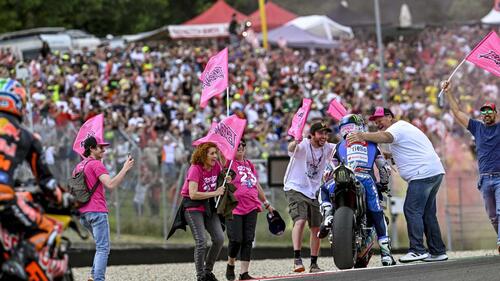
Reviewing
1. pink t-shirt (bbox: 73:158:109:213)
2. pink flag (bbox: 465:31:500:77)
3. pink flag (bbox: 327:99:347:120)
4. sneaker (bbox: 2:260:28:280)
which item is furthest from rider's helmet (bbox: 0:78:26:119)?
pink flag (bbox: 465:31:500:77)

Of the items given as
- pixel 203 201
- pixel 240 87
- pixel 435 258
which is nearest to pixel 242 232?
pixel 203 201

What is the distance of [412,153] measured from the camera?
1571 cm

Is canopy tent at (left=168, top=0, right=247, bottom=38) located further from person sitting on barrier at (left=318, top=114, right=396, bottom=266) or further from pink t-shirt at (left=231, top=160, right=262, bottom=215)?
person sitting on barrier at (left=318, top=114, right=396, bottom=266)

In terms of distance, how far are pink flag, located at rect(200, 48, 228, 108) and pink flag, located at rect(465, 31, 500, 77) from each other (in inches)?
117

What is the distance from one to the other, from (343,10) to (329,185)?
3340 centimetres

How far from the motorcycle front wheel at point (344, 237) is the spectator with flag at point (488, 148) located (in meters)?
2.35

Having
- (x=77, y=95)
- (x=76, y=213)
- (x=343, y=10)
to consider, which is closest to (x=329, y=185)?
(x=76, y=213)

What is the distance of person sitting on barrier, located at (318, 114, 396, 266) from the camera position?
14992 mm

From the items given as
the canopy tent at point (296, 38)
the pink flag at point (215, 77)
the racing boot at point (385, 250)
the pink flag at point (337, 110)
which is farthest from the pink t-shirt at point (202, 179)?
the canopy tent at point (296, 38)

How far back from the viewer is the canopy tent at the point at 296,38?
1650 inches

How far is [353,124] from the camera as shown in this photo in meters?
15.2

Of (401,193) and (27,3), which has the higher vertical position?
(27,3)

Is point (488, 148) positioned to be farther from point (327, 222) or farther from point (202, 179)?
point (202, 179)

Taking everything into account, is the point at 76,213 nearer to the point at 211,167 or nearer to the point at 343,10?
the point at 211,167
